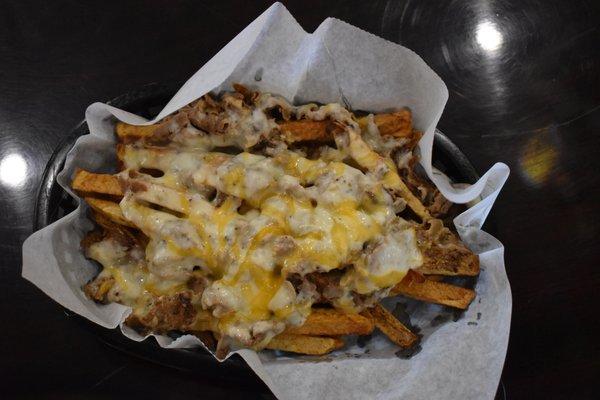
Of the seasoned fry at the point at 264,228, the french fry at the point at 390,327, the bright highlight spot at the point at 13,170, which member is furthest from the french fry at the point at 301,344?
the bright highlight spot at the point at 13,170

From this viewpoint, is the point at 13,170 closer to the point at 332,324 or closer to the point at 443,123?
the point at 332,324

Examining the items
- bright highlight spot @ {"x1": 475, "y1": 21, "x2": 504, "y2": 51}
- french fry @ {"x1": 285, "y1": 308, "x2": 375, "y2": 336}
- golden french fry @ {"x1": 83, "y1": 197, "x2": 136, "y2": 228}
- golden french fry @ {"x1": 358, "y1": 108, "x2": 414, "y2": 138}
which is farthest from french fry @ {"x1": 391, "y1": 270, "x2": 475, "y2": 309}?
bright highlight spot @ {"x1": 475, "y1": 21, "x2": 504, "y2": 51}

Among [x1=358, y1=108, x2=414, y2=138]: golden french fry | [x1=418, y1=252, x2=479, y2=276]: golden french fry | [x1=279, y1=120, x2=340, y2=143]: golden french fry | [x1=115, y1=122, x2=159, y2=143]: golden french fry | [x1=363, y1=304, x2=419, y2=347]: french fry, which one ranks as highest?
[x1=115, y1=122, x2=159, y2=143]: golden french fry

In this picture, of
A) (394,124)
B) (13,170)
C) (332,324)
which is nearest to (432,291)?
(332,324)

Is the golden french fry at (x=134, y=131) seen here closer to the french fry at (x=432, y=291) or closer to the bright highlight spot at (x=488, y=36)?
the french fry at (x=432, y=291)

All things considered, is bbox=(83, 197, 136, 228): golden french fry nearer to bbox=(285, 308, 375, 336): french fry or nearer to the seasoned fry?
the seasoned fry
